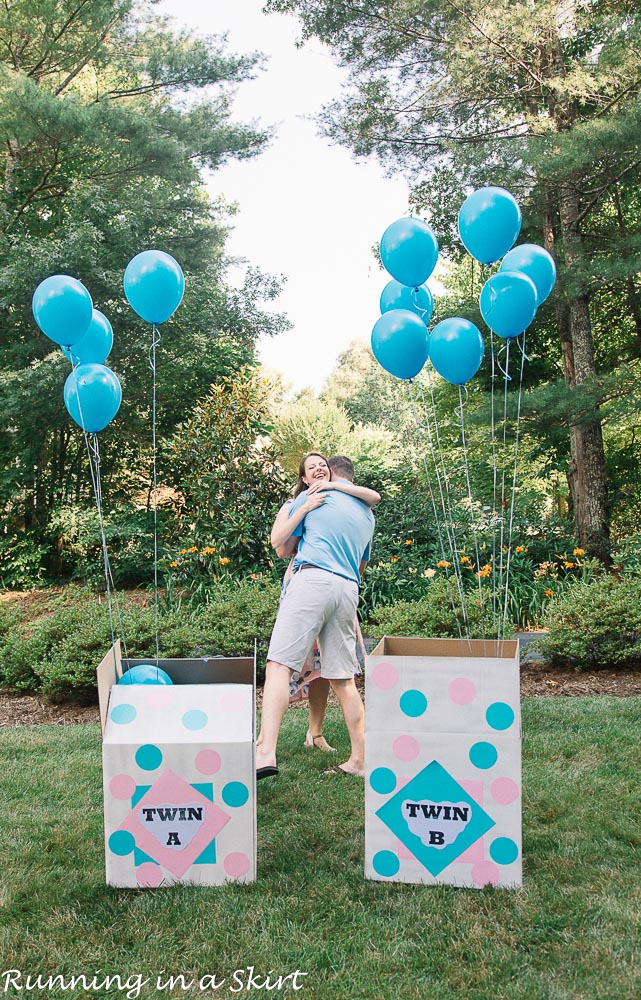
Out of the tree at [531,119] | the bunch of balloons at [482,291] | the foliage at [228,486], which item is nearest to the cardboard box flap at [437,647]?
the bunch of balloons at [482,291]

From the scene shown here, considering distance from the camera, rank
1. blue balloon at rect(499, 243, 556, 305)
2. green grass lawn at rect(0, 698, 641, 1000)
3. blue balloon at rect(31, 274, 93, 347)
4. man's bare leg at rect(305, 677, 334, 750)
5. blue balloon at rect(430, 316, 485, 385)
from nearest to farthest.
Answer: green grass lawn at rect(0, 698, 641, 1000)
blue balloon at rect(31, 274, 93, 347)
blue balloon at rect(499, 243, 556, 305)
blue balloon at rect(430, 316, 485, 385)
man's bare leg at rect(305, 677, 334, 750)

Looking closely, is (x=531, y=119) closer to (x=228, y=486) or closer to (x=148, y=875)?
(x=228, y=486)

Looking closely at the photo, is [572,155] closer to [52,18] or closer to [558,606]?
[558,606]

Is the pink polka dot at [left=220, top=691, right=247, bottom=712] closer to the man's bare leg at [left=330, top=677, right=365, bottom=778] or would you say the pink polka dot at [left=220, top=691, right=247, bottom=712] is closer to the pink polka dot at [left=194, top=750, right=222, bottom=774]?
the pink polka dot at [left=194, top=750, right=222, bottom=774]

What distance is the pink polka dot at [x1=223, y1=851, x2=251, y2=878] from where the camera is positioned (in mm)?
2402

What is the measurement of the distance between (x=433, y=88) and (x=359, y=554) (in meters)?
6.60

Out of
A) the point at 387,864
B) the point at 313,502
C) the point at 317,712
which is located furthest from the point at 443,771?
the point at 317,712

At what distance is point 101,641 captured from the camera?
195 inches

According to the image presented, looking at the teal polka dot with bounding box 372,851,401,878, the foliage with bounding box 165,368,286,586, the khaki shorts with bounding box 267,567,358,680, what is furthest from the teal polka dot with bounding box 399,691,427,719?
the foliage with bounding box 165,368,286,586

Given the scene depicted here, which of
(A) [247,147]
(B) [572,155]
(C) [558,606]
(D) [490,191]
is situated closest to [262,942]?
(D) [490,191]

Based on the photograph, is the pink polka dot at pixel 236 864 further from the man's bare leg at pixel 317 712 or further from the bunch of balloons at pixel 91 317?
the bunch of balloons at pixel 91 317

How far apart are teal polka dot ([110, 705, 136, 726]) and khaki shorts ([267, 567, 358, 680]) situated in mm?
717

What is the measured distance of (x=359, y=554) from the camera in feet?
11.1

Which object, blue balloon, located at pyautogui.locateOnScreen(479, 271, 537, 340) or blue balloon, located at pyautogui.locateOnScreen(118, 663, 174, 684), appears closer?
blue balloon, located at pyautogui.locateOnScreen(118, 663, 174, 684)
